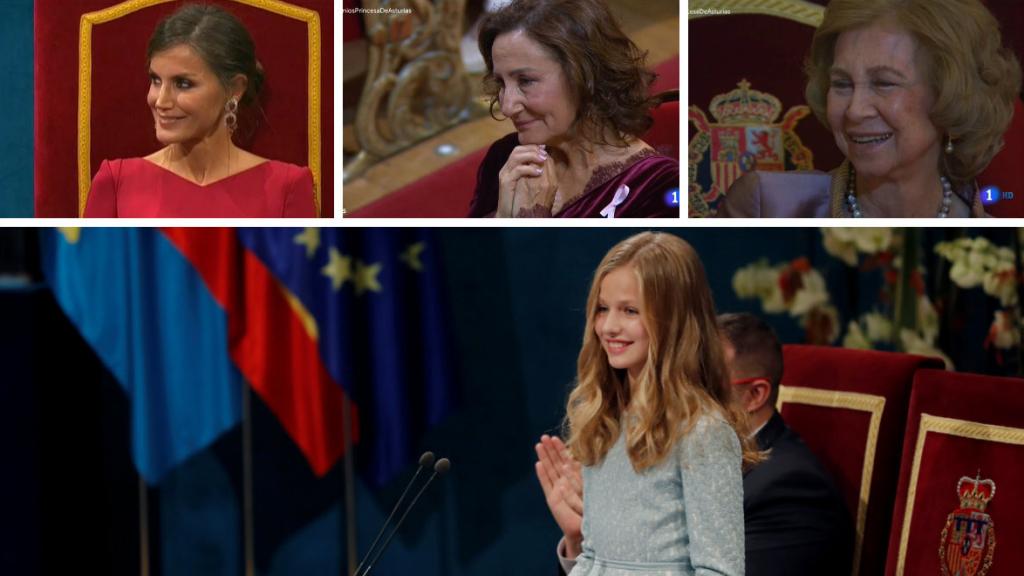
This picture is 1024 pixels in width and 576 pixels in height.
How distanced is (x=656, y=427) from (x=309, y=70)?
1668mm

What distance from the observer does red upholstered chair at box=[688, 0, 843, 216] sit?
3.80 metres

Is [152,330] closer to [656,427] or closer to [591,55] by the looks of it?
[591,55]

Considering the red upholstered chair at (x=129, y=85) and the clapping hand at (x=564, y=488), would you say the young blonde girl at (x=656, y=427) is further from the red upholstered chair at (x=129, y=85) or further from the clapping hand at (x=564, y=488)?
the red upholstered chair at (x=129, y=85)

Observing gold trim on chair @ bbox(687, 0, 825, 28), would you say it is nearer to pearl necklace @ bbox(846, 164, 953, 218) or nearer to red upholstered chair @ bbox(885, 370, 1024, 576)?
pearl necklace @ bbox(846, 164, 953, 218)

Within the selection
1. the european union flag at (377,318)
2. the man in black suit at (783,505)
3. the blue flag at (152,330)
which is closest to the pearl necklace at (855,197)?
the man in black suit at (783,505)

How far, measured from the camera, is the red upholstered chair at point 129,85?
3.83m

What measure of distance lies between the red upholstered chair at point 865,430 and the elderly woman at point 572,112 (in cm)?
67

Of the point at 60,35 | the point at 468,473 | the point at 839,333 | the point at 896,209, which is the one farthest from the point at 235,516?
the point at 896,209

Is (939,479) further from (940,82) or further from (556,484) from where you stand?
(940,82)

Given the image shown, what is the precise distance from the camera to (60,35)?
3.85 metres

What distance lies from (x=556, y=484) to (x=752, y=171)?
3.74ft

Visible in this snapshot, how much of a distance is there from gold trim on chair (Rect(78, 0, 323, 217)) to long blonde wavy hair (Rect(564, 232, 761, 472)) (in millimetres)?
1307

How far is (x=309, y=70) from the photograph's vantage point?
3836mm

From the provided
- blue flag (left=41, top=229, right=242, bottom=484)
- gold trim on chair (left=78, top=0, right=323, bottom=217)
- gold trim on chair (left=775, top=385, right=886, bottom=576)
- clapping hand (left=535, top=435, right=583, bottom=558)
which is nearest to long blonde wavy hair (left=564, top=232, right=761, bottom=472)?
clapping hand (left=535, top=435, right=583, bottom=558)
